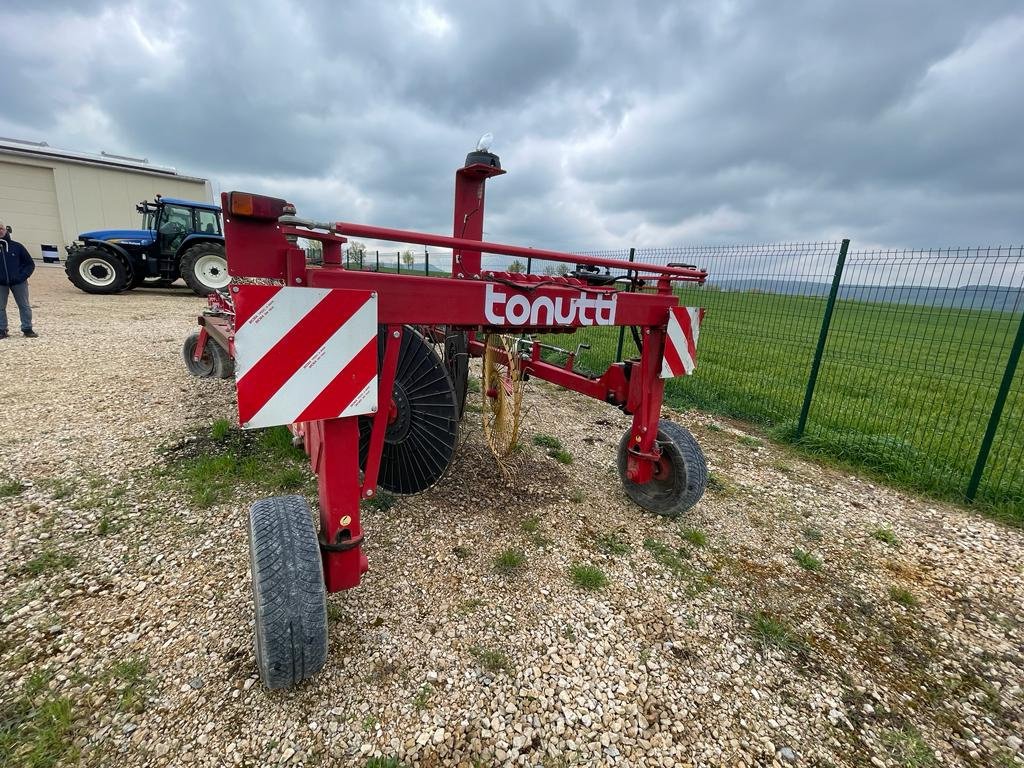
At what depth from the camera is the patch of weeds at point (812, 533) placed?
3.17m

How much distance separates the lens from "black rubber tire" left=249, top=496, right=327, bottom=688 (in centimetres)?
164

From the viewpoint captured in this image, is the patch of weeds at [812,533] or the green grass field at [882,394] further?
the green grass field at [882,394]

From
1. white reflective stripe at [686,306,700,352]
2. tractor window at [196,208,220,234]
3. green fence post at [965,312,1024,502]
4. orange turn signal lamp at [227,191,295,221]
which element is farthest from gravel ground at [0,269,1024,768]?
tractor window at [196,208,220,234]

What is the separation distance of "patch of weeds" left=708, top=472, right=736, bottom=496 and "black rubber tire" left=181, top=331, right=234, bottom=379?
5.14 m

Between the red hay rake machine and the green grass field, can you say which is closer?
the red hay rake machine

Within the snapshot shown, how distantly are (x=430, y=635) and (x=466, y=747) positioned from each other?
1.73 feet

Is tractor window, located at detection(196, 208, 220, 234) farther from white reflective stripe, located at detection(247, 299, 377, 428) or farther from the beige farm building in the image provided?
the beige farm building

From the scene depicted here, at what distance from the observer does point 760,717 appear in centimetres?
185

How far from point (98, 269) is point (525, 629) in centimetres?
1504

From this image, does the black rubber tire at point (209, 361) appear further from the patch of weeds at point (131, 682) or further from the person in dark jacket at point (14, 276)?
the patch of weeds at point (131, 682)

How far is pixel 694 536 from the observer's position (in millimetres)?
3012

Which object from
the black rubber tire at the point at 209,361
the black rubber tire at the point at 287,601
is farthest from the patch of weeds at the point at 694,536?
the black rubber tire at the point at 209,361

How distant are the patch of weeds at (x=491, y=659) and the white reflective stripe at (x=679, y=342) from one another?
6.19 feet

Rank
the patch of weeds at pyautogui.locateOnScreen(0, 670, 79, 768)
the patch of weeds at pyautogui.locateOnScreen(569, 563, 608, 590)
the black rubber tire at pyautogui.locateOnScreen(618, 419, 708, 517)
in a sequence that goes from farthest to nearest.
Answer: the black rubber tire at pyautogui.locateOnScreen(618, 419, 708, 517), the patch of weeds at pyautogui.locateOnScreen(569, 563, 608, 590), the patch of weeds at pyautogui.locateOnScreen(0, 670, 79, 768)
